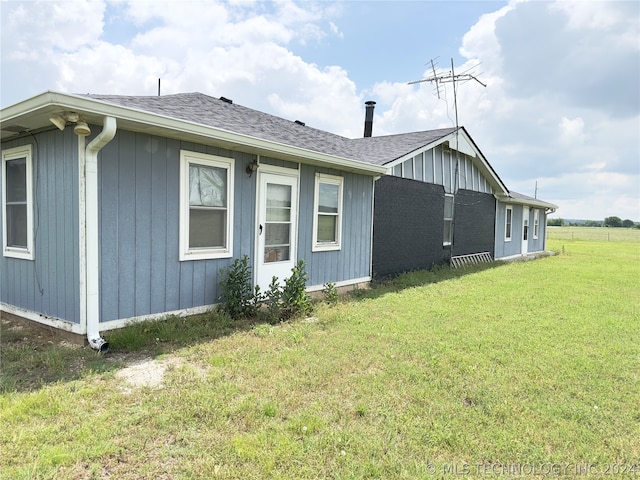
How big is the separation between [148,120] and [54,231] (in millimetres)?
1731

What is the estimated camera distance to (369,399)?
10.1ft

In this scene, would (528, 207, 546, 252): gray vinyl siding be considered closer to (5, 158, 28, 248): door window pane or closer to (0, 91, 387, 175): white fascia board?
(0, 91, 387, 175): white fascia board

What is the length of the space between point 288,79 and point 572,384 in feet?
37.3

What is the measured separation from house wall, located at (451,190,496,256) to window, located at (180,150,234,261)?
28.2ft

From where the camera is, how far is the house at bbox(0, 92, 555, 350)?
4.02 meters

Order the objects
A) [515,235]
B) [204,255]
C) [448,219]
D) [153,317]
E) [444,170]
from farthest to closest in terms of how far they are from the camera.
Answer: [515,235] → [448,219] → [444,170] → [204,255] → [153,317]

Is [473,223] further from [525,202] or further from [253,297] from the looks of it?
[253,297]

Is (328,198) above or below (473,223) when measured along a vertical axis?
above

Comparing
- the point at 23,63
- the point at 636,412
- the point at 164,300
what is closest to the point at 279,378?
the point at 164,300

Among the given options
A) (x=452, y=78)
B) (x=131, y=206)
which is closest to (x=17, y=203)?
(x=131, y=206)

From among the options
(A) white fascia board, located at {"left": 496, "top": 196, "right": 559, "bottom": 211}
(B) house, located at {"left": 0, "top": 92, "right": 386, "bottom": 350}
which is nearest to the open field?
(A) white fascia board, located at {"left": 496, "top": 196, "right": 559, "bottom": 211}

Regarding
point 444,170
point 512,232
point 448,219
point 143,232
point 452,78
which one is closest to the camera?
point 143,232

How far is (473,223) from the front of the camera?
13156mm

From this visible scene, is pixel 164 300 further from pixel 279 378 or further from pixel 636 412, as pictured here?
pixel 636 412
